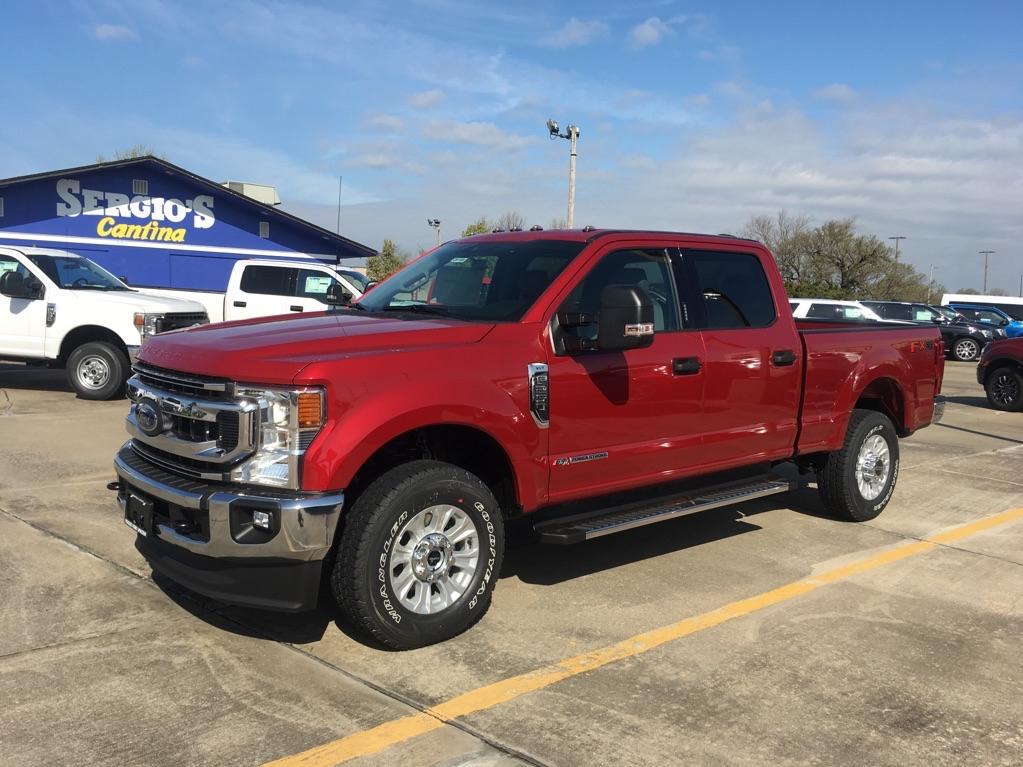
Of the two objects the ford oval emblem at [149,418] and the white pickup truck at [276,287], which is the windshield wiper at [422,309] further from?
the white pickup truck at [276,287]

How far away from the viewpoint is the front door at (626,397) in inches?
180

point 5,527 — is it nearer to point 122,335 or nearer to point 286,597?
point 286,597

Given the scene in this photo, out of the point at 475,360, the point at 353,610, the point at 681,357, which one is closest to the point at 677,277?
the point at 681,357

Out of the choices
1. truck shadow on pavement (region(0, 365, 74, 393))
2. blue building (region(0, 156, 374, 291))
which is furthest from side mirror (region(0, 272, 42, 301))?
blue building (region(0, 156, 374, 291))

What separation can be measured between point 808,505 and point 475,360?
13.7ft

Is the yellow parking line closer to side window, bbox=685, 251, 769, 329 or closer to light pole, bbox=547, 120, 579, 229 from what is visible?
side window, bbox=685, 251, 769, 329

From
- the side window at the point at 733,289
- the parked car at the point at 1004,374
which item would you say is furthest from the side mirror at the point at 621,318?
the parked car at the point at 1004,374

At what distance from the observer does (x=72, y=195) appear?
23.6 m

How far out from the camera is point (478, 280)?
508cm

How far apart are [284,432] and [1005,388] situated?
1409cm

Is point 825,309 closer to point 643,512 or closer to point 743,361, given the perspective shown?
point 743,361

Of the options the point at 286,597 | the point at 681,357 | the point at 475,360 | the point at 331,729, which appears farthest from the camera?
the point at 681,357

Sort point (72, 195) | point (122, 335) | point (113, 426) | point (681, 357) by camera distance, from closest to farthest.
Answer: point (681, 357) < point (113, 426) < point (122, 335) < point (72, 195)

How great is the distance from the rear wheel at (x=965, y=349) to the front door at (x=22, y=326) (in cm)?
2560
